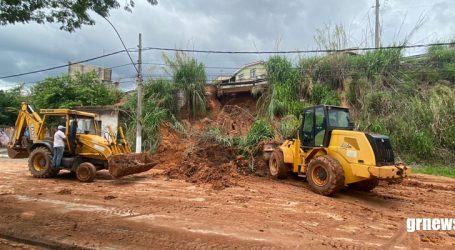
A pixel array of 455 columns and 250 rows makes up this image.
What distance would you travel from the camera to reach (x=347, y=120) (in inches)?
420

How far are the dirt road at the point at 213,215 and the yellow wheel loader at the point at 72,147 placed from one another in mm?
544

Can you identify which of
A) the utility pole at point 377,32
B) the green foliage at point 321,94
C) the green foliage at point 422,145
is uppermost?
the utility pole at point 377,32

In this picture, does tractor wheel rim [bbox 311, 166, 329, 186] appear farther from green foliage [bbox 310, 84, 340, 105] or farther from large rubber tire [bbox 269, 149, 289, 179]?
green foliage [bbox 310, 84, 340, 105]

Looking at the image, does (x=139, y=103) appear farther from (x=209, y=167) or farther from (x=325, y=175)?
(x=325, y=175)

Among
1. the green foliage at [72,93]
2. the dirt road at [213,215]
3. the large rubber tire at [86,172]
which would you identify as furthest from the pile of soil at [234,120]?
the green foliage at [72,93]

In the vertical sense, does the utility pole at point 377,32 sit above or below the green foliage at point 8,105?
above

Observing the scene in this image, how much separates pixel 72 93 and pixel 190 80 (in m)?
Answer: 8.55

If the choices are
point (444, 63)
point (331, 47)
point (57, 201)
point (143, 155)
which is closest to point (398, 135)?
point (444, 63)

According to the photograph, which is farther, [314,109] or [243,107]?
[243,107]

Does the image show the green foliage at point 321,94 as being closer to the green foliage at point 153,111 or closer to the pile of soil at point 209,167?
the pile of soil at point 209,167

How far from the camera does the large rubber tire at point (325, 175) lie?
9281 millimetres

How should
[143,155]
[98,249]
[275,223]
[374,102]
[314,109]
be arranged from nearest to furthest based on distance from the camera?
[98,249] → [275,223] → [314,109] → [143,155] → [374,102]

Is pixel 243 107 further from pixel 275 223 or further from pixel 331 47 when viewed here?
pixel 275 223

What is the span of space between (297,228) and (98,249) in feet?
11.0
